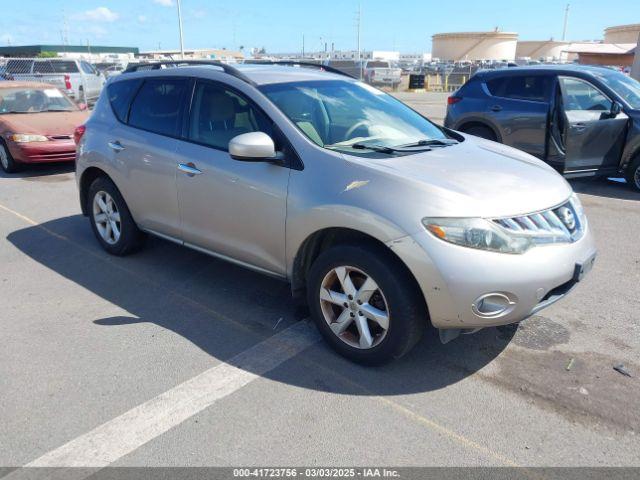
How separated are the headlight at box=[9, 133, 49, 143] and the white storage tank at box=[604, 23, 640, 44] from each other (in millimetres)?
78873

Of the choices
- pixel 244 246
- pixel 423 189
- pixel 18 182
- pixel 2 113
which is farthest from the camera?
pixel 2 113

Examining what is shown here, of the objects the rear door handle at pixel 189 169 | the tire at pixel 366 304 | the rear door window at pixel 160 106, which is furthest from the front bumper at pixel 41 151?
the tire at pixel 366 304

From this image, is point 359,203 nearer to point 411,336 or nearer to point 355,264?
point 355,264

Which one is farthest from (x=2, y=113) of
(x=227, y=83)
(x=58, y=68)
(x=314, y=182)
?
(x=58, y=68)

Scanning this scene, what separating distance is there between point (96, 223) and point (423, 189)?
3.69m

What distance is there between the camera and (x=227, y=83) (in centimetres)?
402

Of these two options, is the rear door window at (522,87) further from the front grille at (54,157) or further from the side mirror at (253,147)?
the front grille at (54,157)

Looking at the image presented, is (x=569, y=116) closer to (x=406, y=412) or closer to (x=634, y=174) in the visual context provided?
(x=634, y=174)

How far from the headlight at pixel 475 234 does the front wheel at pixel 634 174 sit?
587 cm

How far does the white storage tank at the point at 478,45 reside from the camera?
80.6 meters

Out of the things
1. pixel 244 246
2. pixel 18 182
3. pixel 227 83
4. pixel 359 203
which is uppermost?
pixel 227 83

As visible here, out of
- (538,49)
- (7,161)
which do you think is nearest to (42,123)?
(7,161)

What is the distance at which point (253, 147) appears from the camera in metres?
3.41

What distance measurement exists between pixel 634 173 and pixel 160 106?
654 cm
